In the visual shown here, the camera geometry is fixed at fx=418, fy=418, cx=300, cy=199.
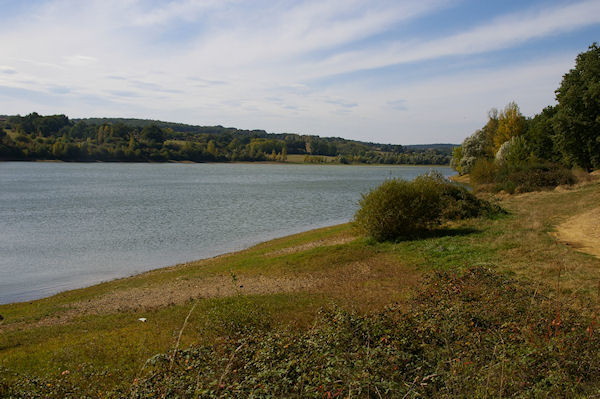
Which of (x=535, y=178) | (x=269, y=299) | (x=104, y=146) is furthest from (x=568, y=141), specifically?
(x=104, y=146)

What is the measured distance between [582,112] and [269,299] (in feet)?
121

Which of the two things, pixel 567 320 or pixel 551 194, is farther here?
pixel 551 194

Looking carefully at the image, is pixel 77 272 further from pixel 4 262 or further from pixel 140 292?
pixel 140 292

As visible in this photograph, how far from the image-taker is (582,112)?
36.7 metres

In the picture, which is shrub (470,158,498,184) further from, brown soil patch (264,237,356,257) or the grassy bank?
brown soil patch (264,237,356,257)

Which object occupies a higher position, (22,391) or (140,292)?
(22,391)

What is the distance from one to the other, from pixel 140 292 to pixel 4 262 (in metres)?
11.8

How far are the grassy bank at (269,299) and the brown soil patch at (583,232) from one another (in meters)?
0.54

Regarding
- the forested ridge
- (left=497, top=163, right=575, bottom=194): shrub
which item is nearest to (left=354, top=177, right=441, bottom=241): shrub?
(left=497, top=163, right=575, bottom=194): shrub

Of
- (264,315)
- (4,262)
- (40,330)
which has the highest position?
(264,315)

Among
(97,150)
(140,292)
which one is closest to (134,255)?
(140,292)

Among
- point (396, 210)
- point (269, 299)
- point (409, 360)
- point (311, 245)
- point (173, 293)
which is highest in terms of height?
point (396, 210)

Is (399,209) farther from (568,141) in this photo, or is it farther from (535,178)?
(568,141)

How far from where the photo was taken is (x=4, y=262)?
22.6m
